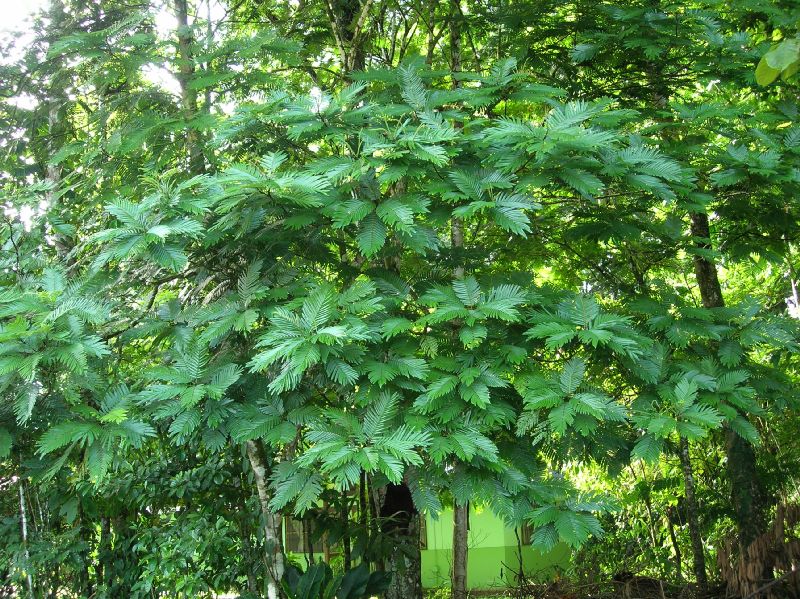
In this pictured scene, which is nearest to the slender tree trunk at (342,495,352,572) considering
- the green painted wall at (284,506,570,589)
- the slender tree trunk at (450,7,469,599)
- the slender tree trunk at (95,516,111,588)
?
the slender tree trunk at (450,7,469,599)

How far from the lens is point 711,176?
A: 4105 mm

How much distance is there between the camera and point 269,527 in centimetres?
467

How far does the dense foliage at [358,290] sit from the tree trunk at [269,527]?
0.02 m

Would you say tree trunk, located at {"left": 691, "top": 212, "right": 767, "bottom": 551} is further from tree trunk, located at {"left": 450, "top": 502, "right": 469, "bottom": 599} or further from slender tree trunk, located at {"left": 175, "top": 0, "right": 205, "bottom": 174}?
slender tree trunk, located at {"left": 175, "top": 0, "right": 205, "bottom": 174}

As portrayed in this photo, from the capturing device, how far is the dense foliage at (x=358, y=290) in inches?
132

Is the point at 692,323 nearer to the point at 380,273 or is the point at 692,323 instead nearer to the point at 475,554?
the point at 380,273

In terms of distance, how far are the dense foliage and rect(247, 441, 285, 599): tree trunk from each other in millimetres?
25

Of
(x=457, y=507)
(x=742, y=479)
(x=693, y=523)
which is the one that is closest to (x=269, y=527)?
(x=457, y=507)

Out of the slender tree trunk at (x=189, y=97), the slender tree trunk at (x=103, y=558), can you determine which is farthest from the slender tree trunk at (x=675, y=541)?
the slender tree trunk at (x=189, y=97)

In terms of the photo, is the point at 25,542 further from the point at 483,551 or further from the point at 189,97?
the point at 483,551

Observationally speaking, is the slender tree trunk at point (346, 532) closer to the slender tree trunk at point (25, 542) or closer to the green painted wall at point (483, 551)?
the slender tree trunk at point (25, 542)

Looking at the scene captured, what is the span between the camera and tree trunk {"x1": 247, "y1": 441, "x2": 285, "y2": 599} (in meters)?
4.54

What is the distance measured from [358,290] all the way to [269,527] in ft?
6.66

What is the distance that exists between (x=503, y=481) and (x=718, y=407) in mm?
1128
